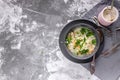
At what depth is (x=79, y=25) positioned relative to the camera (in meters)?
2.08

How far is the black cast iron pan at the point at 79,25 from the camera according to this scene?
2066mm

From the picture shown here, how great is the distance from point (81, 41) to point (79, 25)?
0.09 m

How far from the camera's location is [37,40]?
2182mm

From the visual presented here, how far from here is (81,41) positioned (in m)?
2.11

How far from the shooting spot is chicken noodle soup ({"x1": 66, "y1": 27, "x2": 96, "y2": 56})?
2104mm

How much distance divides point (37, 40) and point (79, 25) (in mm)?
256

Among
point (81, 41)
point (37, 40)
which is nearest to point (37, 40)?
point (37, 40)

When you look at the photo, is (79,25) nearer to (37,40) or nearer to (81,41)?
(81,41)

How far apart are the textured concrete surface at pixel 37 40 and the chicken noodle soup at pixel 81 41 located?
9cm

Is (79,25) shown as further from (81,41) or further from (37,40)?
(37,40)

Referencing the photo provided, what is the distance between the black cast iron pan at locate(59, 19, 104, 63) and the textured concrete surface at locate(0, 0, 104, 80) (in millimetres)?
82

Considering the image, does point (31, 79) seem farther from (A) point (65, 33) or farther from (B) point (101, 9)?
(B) point (101, 9)

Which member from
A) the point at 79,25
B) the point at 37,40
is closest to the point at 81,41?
the point at 79,25

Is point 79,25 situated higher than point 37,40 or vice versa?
point 79,25
